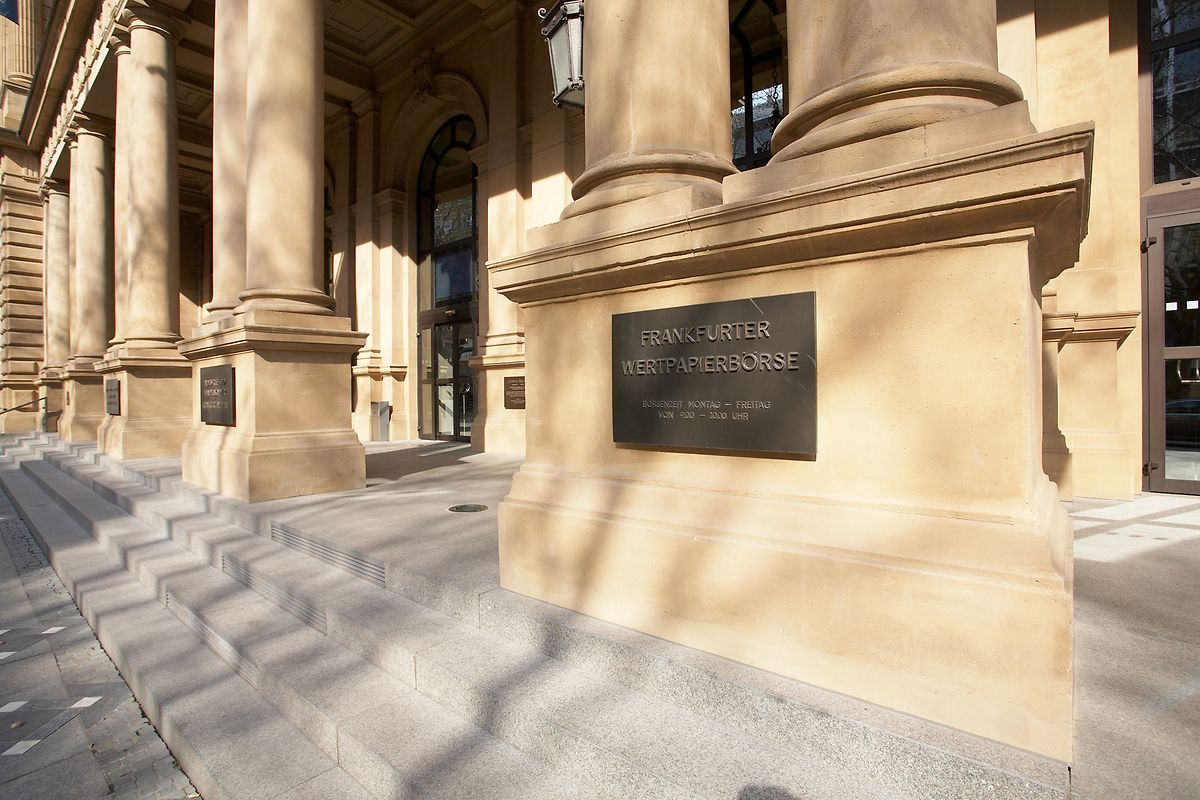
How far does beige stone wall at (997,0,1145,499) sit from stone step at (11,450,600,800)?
691 cm

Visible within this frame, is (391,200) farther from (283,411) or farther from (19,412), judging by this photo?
(19,412)

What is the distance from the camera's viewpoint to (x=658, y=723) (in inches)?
82.4

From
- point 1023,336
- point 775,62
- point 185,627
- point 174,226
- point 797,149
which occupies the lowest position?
point 185,627

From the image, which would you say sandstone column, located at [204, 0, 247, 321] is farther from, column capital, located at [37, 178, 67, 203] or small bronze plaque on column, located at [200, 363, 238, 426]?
column capital, located at [37, 178, 67, 203]

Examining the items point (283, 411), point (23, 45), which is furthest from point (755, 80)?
point (23, 45)

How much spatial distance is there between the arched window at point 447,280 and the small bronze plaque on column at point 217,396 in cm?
669

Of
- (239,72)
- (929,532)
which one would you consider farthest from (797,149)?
(239,72)

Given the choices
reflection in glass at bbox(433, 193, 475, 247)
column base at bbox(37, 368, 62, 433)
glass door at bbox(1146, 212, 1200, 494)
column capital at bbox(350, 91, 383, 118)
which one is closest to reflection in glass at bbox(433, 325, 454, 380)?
reflection in glass at bbox(433, 193, 475, 247)

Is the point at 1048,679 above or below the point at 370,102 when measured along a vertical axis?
below

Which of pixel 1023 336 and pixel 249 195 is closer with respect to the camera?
pixel 1023 336

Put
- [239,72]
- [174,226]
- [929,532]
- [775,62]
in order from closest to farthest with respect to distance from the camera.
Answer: [929,532], [239,72], [775,62], [174,226]

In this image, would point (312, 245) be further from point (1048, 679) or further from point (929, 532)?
point (1048, 679)

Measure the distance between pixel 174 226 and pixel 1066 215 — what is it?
41.9 ft

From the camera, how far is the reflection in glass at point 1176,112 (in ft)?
23.1
